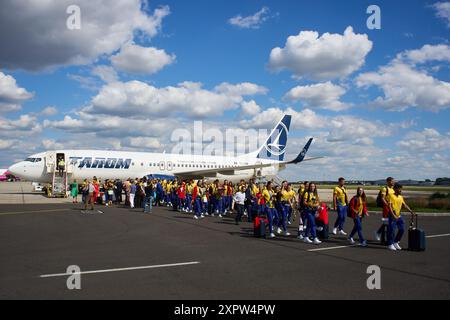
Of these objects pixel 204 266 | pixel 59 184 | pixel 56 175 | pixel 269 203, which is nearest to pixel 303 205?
pixel 269 203

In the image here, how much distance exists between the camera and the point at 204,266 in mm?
7797

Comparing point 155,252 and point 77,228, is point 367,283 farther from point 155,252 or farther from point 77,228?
point 77,228

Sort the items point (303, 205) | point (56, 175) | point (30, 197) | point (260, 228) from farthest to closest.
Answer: point (56, 175) < point (30, 197) < point (260, 228) < point (303, 205)

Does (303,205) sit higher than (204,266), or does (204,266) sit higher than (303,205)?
(303,205)

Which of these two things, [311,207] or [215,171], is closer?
[311,207]

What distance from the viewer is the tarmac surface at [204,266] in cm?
596

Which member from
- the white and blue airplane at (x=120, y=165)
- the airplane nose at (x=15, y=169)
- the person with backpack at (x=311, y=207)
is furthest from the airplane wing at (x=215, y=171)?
the person with backpack at (x=311, y=207)

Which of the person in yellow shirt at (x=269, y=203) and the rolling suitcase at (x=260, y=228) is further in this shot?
the person in yellow shirt at (x=269, y=203)

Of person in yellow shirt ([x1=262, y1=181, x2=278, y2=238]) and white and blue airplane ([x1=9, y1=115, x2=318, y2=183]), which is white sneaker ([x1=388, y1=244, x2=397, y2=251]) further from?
white and blue airplane ([x1=9, y1=115, x2=318, y2=183])

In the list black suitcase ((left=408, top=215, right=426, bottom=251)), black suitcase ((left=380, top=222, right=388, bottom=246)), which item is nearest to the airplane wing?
black suitcase ((left=380, top=222, right=388, bottom=246))

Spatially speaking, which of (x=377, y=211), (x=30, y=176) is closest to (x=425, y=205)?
(x=377, y=211)

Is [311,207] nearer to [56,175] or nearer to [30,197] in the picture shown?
[56,175]

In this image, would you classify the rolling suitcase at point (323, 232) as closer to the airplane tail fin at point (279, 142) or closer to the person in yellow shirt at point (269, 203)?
the person in yellow shirt at point (269, 203)

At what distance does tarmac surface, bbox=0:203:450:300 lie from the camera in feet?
19.6
